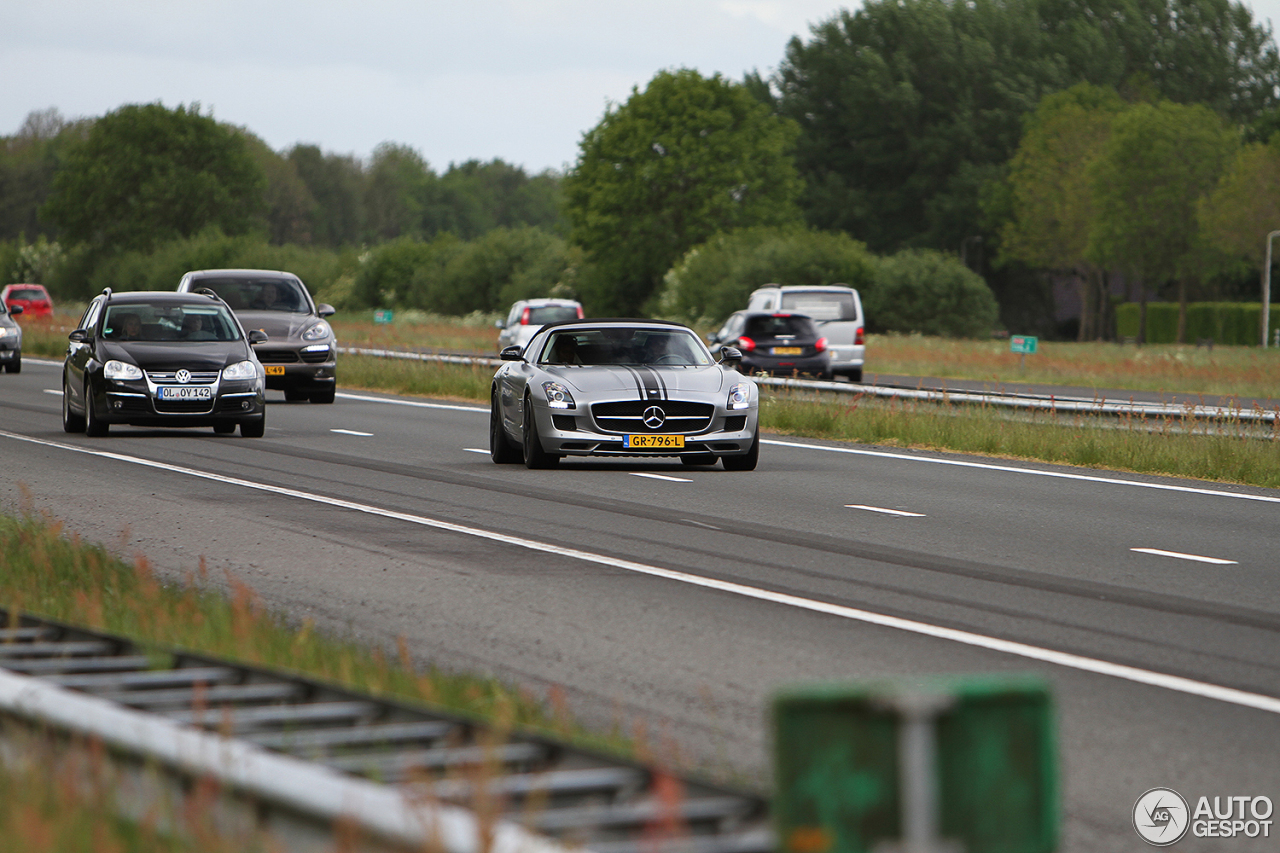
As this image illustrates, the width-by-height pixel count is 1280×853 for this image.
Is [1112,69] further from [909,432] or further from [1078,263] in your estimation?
[909,432]

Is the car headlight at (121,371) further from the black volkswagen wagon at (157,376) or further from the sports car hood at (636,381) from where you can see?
the sports car hood at (636,381)

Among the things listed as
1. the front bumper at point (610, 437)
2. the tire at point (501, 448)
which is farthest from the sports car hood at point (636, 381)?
the tire at point (501, 448)

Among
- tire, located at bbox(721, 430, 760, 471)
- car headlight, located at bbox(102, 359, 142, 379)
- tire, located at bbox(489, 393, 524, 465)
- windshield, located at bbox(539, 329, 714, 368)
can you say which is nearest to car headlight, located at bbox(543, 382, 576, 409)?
windshield, located at bbox(539, 329, 714, 368)

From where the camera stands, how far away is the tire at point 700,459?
54.5 feet

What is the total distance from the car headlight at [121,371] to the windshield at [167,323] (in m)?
0.91

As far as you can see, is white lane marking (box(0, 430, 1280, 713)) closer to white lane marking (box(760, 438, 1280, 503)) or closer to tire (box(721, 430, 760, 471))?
tire (box(721, 430, 760, 471))

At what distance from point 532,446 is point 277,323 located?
38.5 ft

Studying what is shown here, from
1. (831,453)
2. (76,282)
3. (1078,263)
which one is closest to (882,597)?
(831,453)

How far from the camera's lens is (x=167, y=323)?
2108 centimetres

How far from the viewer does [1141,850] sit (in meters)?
4.94

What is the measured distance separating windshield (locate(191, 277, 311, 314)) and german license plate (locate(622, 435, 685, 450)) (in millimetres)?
12813

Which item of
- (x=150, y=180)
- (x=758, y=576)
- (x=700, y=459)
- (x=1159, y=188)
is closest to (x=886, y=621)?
(x=758, y=576)

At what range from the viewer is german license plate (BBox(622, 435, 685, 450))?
1619cm

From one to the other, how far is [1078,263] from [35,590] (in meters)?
92.0
